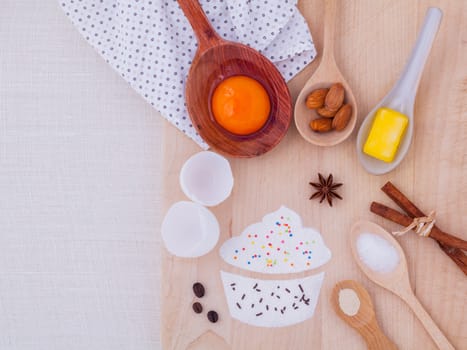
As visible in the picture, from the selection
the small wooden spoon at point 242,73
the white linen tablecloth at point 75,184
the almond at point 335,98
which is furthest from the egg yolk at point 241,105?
the white linen tablecloth at point 75,184

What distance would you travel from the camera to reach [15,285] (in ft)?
4.26

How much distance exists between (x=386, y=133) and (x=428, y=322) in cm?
37

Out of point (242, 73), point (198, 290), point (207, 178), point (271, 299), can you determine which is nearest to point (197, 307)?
point (198, 290)

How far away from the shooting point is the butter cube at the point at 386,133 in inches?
38.9

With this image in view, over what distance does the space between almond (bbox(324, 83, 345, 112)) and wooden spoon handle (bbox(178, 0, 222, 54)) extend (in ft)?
0.77

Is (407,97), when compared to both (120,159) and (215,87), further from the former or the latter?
(120,159)

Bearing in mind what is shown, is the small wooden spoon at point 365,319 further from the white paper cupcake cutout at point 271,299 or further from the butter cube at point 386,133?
the butter cube at point 386,133

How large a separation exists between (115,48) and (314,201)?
514 mm

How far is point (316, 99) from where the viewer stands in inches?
40.0

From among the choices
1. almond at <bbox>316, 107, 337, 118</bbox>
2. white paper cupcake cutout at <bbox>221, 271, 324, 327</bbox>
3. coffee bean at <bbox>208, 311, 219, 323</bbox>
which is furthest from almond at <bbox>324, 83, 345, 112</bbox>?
coffee bean at <bbox>208, 311, 219, 323</bbox>

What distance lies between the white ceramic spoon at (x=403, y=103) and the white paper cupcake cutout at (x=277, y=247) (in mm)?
177

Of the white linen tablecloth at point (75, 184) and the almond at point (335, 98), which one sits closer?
the almond at point (335, 98)

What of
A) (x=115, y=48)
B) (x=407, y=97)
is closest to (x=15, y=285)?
(x=115, y=48)

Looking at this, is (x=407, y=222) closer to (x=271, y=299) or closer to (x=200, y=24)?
(x=271, y=299)
